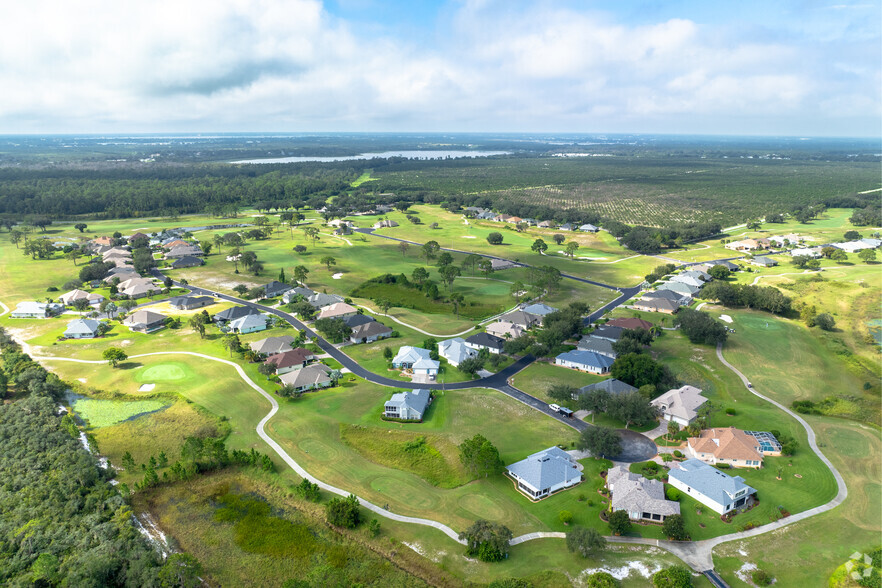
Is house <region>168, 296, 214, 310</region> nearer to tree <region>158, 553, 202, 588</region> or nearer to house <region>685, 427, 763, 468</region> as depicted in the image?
tree <region>158, 553, 202, 588</region>

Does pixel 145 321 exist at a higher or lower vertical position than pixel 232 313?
lower

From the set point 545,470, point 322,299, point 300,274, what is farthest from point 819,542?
point 300,274

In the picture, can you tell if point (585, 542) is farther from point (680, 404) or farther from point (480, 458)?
point (680, 404)

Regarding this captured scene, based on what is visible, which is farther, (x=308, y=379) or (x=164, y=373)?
(x=164, y=373)

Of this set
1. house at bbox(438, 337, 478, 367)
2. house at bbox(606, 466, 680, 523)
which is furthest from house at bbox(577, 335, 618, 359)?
house at bbox(606, 466, 680, 523)

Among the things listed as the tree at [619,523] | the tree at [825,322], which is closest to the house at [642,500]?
the tree at [619,523]

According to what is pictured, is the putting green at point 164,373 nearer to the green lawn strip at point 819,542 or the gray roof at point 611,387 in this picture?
the gray roof at point 611,387
